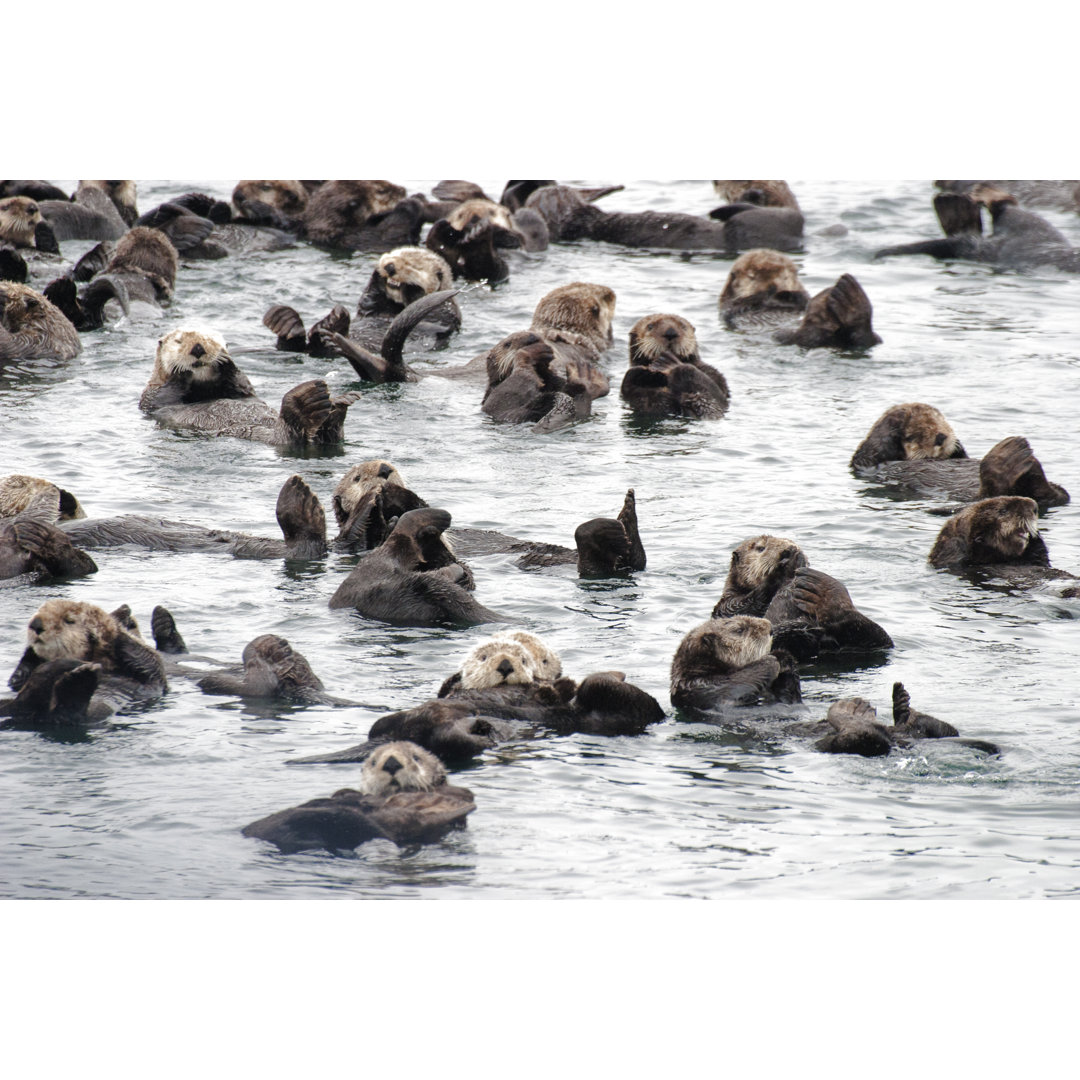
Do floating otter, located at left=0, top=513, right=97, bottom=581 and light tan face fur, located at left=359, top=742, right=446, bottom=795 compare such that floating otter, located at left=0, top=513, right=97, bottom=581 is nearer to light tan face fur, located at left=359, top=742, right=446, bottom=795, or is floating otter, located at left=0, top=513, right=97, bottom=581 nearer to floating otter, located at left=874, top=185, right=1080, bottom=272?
light tan face fur, located at left=359, top=742, right=446, bottom=795

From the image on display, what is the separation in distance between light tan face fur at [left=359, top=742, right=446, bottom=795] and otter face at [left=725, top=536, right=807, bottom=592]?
2511 millimetres

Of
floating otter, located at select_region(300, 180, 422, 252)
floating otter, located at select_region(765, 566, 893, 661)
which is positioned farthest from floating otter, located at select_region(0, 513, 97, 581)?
floating otter, located at select_region(300, 180, 422, 252)

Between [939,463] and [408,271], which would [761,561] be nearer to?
[939,463]

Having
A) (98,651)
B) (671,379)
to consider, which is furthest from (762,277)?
(98,651)

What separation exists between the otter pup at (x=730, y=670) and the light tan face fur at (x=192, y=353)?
5242 millimetres

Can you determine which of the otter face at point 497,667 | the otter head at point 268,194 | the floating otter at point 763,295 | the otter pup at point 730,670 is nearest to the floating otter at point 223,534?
the otter face at point 497,667

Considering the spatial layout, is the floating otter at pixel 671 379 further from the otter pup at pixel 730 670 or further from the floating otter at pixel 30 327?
the otter pup at pixel 730 670

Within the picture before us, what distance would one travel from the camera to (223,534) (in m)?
7.87

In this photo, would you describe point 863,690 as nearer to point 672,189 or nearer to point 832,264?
point 832,264

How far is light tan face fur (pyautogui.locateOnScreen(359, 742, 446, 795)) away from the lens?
4598mm

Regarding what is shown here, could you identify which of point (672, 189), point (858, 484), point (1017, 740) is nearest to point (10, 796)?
point (1017, 740)

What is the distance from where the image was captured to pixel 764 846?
453cm

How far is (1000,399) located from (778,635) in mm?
5592

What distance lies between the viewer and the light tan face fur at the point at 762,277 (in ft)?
43.0
